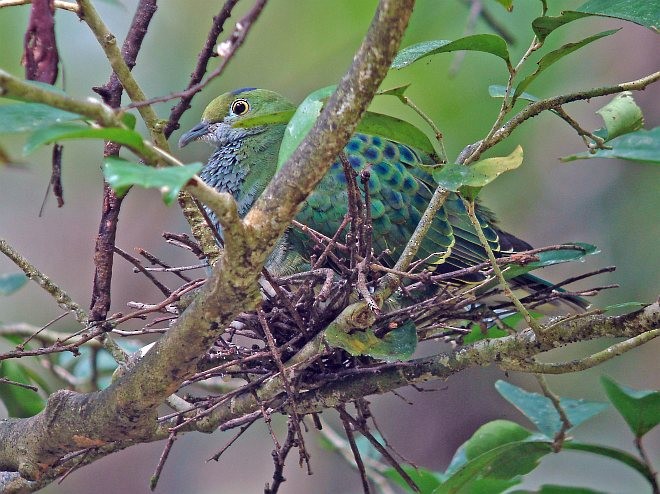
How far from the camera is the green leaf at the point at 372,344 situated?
5.64 feet

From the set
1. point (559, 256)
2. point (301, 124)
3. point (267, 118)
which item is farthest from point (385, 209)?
point (301, 124)

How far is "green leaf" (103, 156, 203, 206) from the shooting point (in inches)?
37.5

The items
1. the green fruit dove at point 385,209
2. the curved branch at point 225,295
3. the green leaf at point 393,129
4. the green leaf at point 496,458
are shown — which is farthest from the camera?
the green fruit dove at point 385,209

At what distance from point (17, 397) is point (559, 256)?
1457mm

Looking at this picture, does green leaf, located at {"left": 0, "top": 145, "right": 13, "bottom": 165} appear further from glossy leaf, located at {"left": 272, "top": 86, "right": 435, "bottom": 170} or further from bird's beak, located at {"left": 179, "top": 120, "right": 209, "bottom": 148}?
bird's beak, located at {"left": 179, "top": 120, "right": 209, "bottom": 148}

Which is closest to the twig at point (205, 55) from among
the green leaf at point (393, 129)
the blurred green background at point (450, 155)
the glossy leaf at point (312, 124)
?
the glossy leaf at point (312, 124)

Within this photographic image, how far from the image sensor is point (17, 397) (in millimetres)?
2299

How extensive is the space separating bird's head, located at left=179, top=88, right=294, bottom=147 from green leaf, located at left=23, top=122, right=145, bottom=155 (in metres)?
1.95

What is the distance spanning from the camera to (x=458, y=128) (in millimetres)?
3893

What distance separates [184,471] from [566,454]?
2041mm

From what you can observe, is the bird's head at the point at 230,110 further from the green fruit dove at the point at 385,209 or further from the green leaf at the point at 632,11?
the green leaf at the point at 632,11

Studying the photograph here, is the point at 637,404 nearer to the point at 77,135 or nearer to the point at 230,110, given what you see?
the point at 77,135

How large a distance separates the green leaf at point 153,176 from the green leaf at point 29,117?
0.11 meters

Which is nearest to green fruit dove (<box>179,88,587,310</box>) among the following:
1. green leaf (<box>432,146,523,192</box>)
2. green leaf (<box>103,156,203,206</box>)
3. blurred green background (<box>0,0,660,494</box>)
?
green leaf (<box>432,146,523,192</box>)
